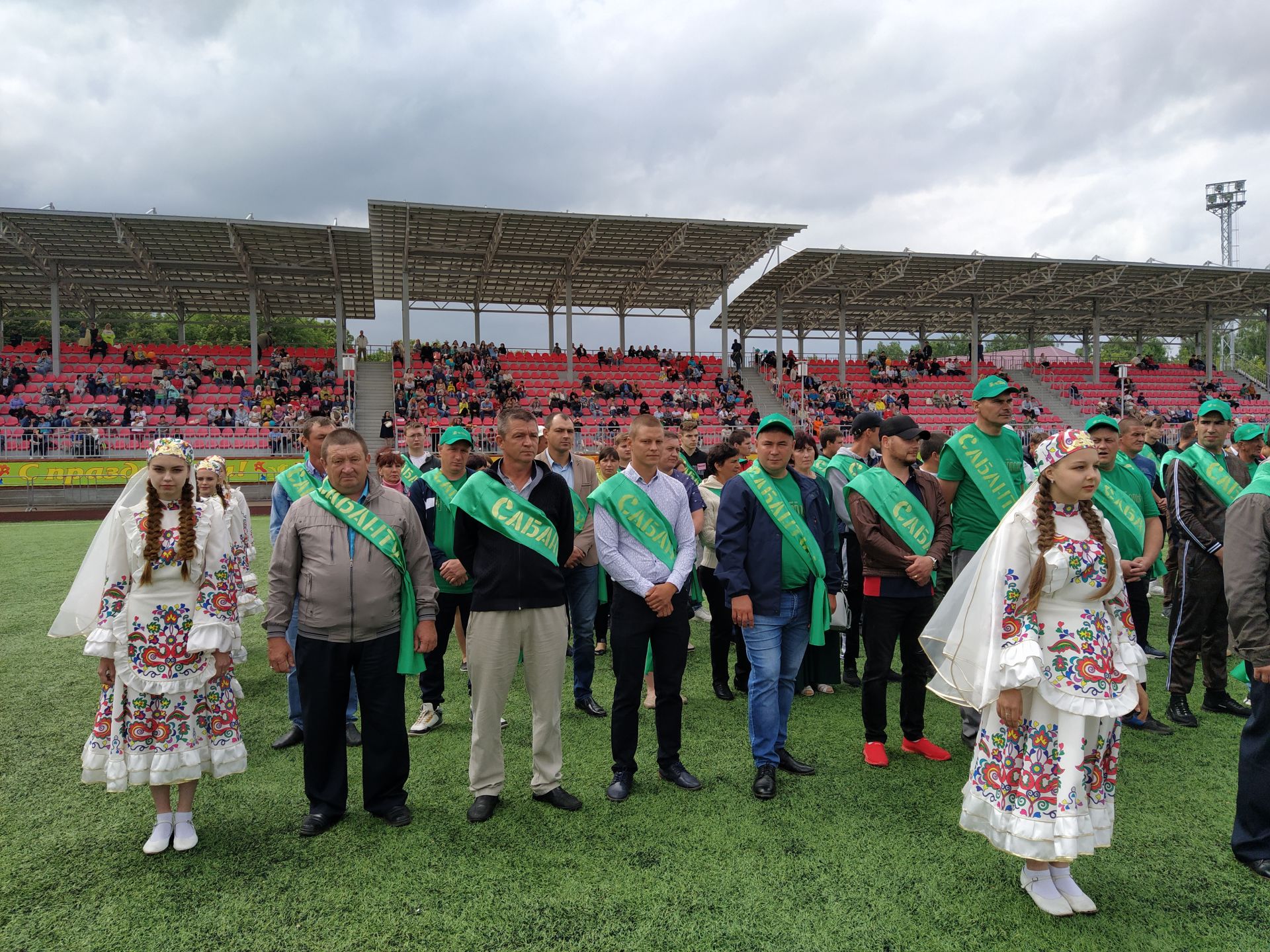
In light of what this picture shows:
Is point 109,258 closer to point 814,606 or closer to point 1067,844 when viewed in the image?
point 814,606

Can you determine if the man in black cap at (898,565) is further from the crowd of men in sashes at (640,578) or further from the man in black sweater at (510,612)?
the man in black sweater at (510,612)

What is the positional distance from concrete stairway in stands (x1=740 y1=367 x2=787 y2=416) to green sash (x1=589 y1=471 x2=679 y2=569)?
2202cm

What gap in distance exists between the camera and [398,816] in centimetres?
362

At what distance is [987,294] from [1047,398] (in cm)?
602

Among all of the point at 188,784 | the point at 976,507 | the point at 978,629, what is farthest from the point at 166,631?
the point at 976,507

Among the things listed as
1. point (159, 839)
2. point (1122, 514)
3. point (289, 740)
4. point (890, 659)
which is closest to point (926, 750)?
point (890, 659)

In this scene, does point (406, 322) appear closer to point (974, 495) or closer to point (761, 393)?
point (761, 393)

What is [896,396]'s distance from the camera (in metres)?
28.4

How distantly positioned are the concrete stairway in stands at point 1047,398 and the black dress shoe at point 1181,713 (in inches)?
1044

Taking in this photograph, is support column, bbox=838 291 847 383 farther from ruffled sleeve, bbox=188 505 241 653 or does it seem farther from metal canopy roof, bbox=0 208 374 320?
ruffled sleeve, bbox=188 505 241 653

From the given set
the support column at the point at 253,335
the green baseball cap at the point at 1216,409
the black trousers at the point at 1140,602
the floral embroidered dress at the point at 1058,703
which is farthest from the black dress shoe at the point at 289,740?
the support column at the point at 253,335

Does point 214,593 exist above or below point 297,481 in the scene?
below

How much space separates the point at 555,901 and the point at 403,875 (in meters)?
0.71

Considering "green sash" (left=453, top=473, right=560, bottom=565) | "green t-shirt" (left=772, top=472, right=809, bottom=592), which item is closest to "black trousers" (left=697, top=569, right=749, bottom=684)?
"green t-shirt" (left=772, top=472, right=809, bottom=592)
